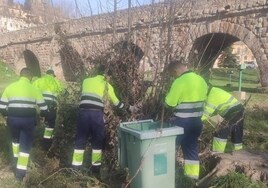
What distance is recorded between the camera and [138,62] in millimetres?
6133

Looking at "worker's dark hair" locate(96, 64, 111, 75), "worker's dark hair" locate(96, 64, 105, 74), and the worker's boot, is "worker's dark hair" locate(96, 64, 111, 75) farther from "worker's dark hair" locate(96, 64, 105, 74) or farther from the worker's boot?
the worker's boot

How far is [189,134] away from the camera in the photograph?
5387 millimetres

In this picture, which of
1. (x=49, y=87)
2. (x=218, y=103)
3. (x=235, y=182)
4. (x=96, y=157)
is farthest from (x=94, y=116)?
(x=49, y=87)

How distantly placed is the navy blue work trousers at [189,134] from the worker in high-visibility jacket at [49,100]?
2.98 metres

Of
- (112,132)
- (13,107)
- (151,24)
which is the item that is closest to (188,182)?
(112,132)

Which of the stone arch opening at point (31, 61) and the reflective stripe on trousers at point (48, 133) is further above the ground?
the stone arch opening at point (31, 61)

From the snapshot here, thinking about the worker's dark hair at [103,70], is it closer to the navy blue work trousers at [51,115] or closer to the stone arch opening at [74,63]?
the stone arch opening at [74,63]

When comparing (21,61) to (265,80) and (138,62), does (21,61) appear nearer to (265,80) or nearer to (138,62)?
(265,80)

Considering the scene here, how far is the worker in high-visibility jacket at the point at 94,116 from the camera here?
5746 mm

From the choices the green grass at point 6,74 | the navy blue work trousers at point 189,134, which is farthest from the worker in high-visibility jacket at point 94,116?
the green grass at point 6,74

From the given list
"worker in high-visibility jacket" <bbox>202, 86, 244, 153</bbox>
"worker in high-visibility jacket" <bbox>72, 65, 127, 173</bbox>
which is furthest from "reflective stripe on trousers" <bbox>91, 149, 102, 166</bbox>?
"worker in high-visibility jacket" <bbox>202, 86, 244, 153</bbox>

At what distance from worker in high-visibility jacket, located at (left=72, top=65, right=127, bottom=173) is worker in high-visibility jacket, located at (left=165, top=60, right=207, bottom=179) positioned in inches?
37.9

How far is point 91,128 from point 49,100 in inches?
90.7

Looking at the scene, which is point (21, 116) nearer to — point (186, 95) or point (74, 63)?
point (74, 63)
